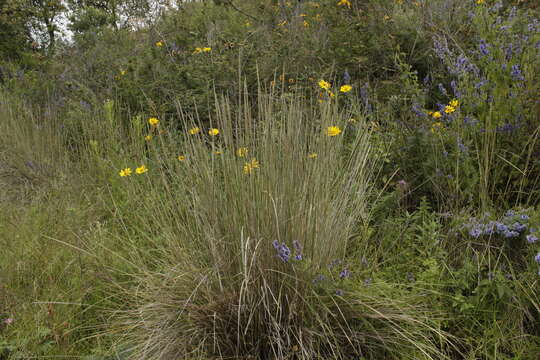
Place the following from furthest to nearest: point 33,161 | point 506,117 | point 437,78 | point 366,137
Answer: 1. point 33,161
2. point 437,78
3. point 506,117
4. point 366,137

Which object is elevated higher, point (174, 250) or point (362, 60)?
point (362, 60)

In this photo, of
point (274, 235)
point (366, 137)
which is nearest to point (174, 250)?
point (274, 235)

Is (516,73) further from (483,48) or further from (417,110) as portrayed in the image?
(417,110)

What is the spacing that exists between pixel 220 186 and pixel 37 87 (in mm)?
4375

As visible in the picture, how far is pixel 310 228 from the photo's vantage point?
66.2 inches

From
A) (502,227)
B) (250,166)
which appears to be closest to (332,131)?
(250,166)

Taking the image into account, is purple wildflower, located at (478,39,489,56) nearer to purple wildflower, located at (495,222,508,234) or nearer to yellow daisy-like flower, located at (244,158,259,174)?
purple wildflower, located at (495,222,508,234)

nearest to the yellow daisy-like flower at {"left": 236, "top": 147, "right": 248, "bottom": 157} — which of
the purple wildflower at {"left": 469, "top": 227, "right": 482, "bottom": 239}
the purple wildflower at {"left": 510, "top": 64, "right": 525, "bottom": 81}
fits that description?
the purple wildflower at {"left": 469, "top": 227, "right": 482, "bottom": 239}

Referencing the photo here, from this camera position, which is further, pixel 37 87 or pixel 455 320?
pixel 37 87

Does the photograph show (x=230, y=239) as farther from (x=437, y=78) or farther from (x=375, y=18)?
(x=375, y=18)

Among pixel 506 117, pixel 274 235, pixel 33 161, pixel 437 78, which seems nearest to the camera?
pixel 274 235

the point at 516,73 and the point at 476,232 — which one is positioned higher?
the point at 516,73

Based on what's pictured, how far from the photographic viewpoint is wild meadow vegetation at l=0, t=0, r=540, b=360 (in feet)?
5.50

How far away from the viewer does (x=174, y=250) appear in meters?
1.84
